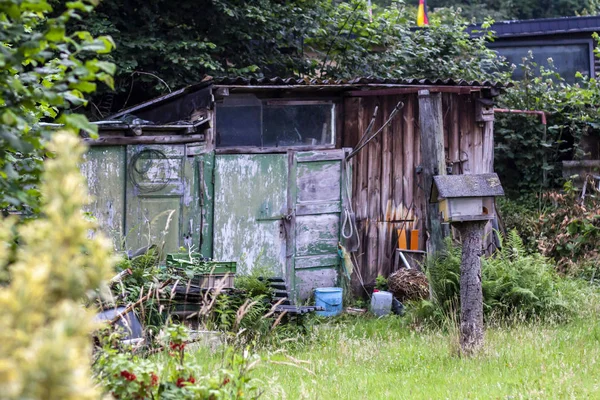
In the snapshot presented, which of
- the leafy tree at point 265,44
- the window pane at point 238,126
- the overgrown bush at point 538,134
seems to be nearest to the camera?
the window pane at point 238,126

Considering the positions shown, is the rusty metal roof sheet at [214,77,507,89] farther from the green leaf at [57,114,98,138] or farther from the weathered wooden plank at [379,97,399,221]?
the green leaf at [57,114,98,138]

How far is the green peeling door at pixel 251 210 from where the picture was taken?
10.8 metres

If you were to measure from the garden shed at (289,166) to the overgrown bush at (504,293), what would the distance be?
56.5 inches

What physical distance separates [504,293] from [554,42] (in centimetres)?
1138

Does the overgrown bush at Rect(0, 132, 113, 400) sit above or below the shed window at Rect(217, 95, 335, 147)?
below

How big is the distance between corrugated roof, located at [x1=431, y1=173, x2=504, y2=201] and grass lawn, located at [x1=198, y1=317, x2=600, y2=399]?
1435 mm

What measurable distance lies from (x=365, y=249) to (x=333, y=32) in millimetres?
5407

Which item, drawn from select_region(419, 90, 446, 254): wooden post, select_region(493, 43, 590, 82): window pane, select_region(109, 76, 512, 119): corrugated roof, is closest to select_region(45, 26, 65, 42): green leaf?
select_region(109, 76, 512, 119): corrugated roof

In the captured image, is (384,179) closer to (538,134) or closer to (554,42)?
(538,134)

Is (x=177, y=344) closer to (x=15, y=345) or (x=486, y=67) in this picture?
(x=15, y=345)

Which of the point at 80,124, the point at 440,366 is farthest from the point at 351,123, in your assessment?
the point at 80,124

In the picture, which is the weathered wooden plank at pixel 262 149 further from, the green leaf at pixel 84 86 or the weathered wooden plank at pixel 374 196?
the green leaf at pixel 84 86

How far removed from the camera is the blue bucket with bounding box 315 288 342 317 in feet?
35.8

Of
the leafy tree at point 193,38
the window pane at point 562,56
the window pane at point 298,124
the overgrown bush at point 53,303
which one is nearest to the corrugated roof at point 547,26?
the window pane at point 562,56
